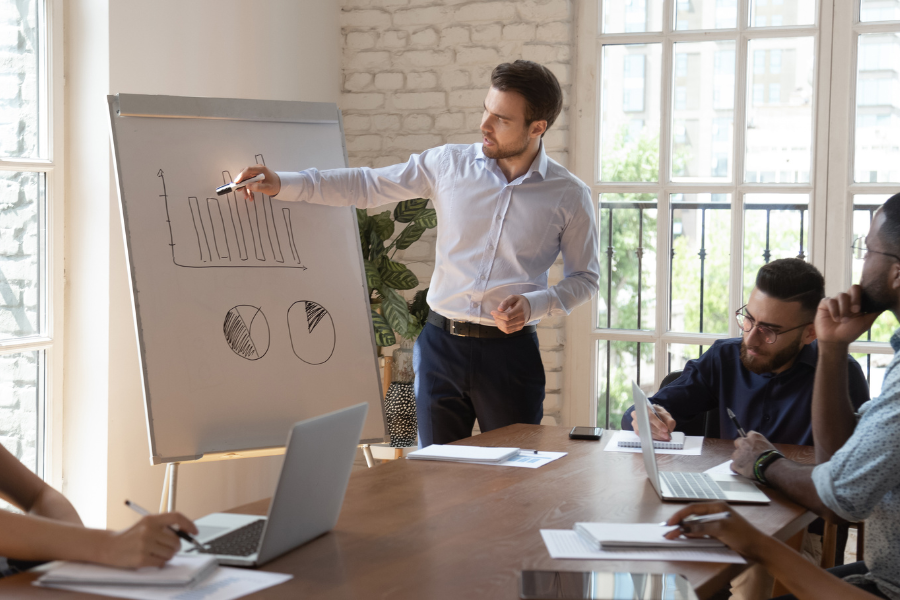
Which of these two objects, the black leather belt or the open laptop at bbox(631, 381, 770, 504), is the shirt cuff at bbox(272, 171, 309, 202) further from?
the open laptop at bbox(631, 381, 770, 504)

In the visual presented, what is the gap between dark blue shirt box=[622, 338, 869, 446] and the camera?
210 centimetres

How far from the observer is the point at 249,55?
3.30 m

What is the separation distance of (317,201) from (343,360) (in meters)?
0.47

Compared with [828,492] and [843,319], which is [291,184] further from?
[828,492]

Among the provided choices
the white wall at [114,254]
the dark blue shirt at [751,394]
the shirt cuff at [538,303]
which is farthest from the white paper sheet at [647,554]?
the white wall at [114,254]

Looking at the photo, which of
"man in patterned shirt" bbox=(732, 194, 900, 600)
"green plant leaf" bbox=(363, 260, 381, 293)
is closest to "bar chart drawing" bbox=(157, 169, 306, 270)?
"green plant leaf" bbox=(363, 260, 381, 293)

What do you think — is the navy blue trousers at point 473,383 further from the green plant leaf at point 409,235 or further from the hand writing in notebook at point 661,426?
the green plant leaf at point 409,235

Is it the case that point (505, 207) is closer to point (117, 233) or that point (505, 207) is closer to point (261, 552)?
point (117, 233)

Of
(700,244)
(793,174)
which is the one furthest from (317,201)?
(793,174)

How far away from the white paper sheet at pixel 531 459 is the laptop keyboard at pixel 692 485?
0.83ft

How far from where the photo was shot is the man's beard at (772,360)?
2.11 meters

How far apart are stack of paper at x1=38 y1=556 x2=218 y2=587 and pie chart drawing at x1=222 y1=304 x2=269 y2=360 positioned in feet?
4.02

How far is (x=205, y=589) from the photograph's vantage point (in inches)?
40.9

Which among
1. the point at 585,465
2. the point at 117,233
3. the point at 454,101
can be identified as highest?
the point at 454,101
